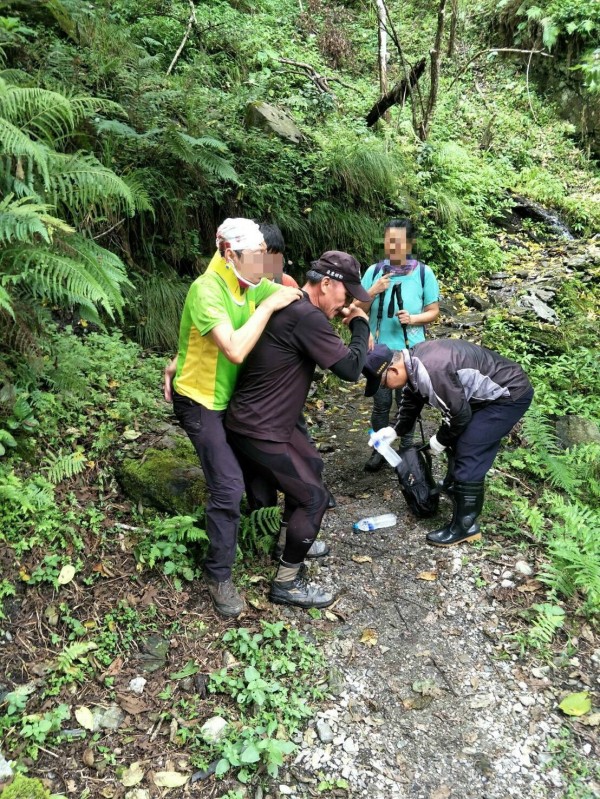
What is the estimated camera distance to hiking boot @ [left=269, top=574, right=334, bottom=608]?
361cm

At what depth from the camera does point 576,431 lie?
557cm

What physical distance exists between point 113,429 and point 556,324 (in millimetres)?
6546

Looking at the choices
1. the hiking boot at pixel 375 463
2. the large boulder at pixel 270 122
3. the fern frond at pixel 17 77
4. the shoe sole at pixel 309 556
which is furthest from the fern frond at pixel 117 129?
the shoe sole at pixel 309 556

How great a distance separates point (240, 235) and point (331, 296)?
72 cm

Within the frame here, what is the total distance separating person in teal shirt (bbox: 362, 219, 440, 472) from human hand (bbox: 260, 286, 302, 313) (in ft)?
5.33

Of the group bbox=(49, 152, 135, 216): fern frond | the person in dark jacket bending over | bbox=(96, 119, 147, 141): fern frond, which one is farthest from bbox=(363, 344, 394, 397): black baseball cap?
bbox=(96, 119, 147, 141): fern frond

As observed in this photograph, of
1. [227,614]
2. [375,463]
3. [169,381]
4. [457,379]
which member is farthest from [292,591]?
[375,463]

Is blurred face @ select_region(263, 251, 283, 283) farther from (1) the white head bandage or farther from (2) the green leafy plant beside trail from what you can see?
(2) the green leafy plant beside trail

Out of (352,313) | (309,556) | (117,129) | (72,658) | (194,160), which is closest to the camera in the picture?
(72,658)

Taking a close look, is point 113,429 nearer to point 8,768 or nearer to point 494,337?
point 8,768

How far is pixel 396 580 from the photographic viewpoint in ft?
13.0

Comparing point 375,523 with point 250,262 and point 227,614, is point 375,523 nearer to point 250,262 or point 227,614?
point 227,614

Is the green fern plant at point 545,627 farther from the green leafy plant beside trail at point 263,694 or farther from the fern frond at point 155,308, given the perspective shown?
the fern frond at point 155,308

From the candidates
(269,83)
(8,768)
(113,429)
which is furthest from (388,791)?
(269,83)
